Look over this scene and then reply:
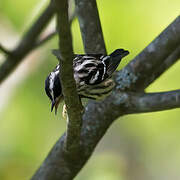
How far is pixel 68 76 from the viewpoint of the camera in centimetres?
242

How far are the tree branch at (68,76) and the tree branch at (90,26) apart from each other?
0.99 metres

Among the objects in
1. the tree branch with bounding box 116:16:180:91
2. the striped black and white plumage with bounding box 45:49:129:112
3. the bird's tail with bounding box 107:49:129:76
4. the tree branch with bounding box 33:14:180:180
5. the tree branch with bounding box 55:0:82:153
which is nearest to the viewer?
the tree branch with bounding box 55:0:82:153

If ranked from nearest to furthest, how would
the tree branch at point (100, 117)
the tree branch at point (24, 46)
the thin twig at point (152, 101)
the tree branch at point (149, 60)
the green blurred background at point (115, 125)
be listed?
1. the thin twig at point (152, 101)
2. the tree branch at point (149, 60)
3. the tree branch at point (100, 117)
4. the tree branch at point (24, 46)
5. the green blurred background at point (115, 125)

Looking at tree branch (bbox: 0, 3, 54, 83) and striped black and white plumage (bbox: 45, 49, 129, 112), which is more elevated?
tree branch (bbox: 0, 3, 54, 83)

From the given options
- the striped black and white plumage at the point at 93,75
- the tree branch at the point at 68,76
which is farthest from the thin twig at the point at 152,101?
the tree branch at the point at 68,76

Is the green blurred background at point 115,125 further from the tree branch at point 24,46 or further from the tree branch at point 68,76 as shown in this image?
the tree branch at point 68,76

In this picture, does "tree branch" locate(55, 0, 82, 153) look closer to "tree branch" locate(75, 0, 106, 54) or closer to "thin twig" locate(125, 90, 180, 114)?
"thin twig" locate(125, 90, 180, 114)

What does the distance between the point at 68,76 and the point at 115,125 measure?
4.31 meters

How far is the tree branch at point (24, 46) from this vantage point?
4379 mm

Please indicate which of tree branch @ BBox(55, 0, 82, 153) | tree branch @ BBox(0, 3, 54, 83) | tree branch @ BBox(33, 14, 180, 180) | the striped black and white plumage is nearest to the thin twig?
tree branch @ BBox(33, 14, 180, 180)

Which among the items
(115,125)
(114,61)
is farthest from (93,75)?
(115,125)

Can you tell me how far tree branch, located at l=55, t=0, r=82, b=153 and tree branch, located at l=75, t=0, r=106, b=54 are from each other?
3.26 ft

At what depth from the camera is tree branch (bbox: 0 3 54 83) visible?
438 cm

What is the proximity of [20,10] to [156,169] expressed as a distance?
9.81ft
